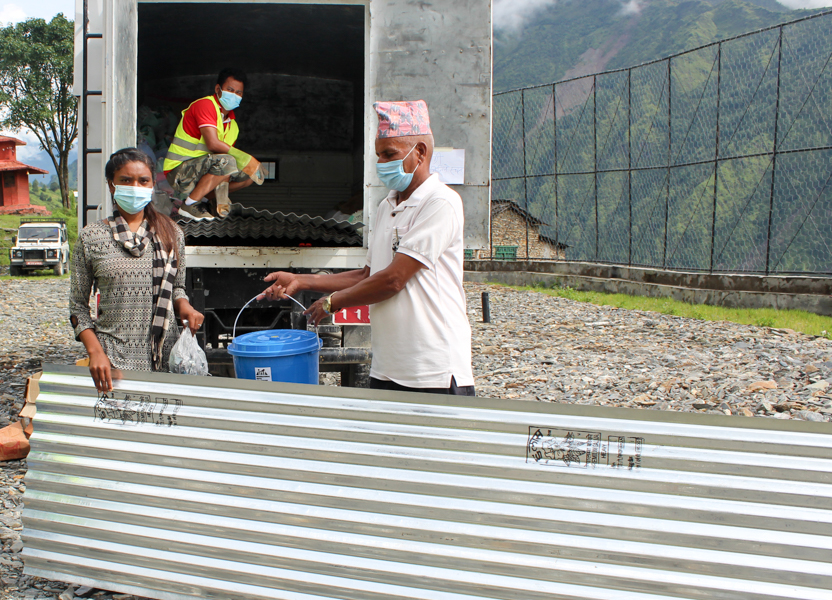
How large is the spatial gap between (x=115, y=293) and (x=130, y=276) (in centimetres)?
10

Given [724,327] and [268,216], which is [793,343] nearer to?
[724,327]

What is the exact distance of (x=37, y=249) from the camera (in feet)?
73.9

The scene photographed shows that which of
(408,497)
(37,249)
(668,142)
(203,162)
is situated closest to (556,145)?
(668,142)

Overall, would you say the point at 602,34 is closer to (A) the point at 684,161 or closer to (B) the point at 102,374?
(A) the point at 684,161

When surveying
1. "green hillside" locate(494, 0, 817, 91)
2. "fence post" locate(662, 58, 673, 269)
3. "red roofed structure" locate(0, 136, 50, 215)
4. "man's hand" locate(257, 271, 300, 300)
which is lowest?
"man's hand" locate(257, 271, 300, 300)

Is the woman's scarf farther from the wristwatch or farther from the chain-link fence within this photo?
the chain-link fence

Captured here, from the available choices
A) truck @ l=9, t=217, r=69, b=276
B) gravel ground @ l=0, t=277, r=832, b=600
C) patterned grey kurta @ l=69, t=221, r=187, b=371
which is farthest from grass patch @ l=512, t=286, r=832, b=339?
truck @ l=9, t=217, r=69, b=276

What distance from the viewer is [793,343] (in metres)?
7.57

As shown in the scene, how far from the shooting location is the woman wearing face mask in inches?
115

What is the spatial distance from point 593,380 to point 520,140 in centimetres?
1250

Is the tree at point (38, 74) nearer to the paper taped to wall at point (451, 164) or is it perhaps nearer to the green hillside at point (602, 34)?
the paper taped to wall at point (451, 164)

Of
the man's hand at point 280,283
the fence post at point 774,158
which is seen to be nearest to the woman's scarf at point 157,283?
the man's hand at point 280,283

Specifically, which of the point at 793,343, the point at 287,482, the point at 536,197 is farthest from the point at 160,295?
the point at 536,197

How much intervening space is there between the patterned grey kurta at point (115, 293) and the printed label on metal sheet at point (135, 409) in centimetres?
26
